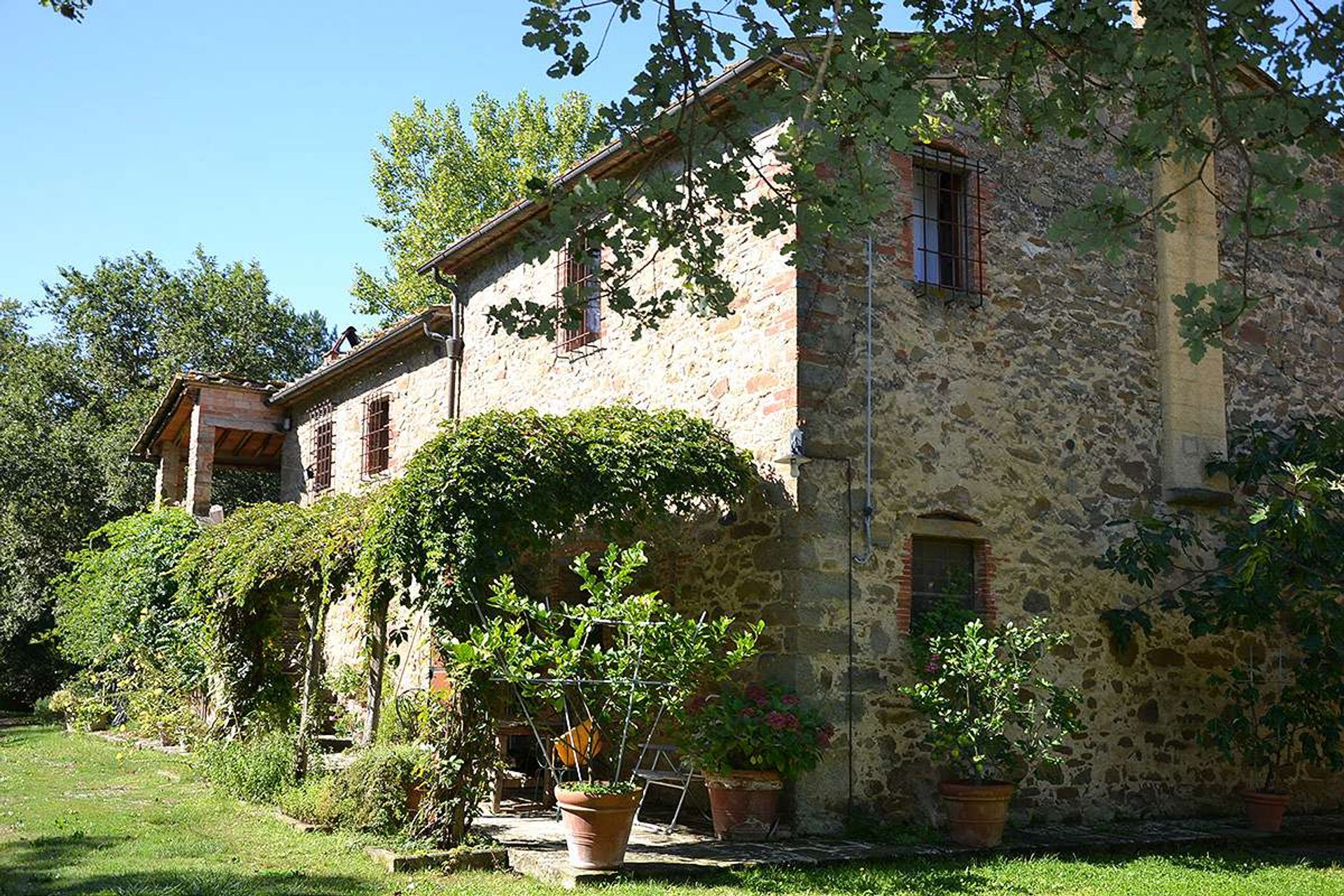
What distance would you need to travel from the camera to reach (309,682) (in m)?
10.9

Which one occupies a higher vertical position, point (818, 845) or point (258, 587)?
point (258, 587)

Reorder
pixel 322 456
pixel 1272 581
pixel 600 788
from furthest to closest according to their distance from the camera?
pixel 322 456
pixel 1272 581
pixel 600 788

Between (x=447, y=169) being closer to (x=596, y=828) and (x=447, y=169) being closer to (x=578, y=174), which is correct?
(x=578, y=174)

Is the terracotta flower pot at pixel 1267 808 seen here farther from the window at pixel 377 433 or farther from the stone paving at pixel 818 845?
the window at pixel 377 433

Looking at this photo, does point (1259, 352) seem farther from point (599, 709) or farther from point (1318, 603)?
point (599, 709)

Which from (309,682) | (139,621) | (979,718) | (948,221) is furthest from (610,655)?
(139,621)

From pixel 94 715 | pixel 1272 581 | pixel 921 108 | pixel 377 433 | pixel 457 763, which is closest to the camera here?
pixel 921 108

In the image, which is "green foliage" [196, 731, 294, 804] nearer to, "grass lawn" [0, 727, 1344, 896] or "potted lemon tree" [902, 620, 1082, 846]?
"grass lawn" [0, 727, 1344, 896]

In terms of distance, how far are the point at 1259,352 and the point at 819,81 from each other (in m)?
9.47

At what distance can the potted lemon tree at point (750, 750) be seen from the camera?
850 centimetres

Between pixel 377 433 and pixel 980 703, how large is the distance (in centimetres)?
1034

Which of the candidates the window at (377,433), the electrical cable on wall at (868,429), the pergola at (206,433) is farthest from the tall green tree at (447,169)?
the electrical cable on wall at (868,429)

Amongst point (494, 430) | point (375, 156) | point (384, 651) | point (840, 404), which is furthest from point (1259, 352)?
point (375, 156)

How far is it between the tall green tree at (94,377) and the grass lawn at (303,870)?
646 inches
